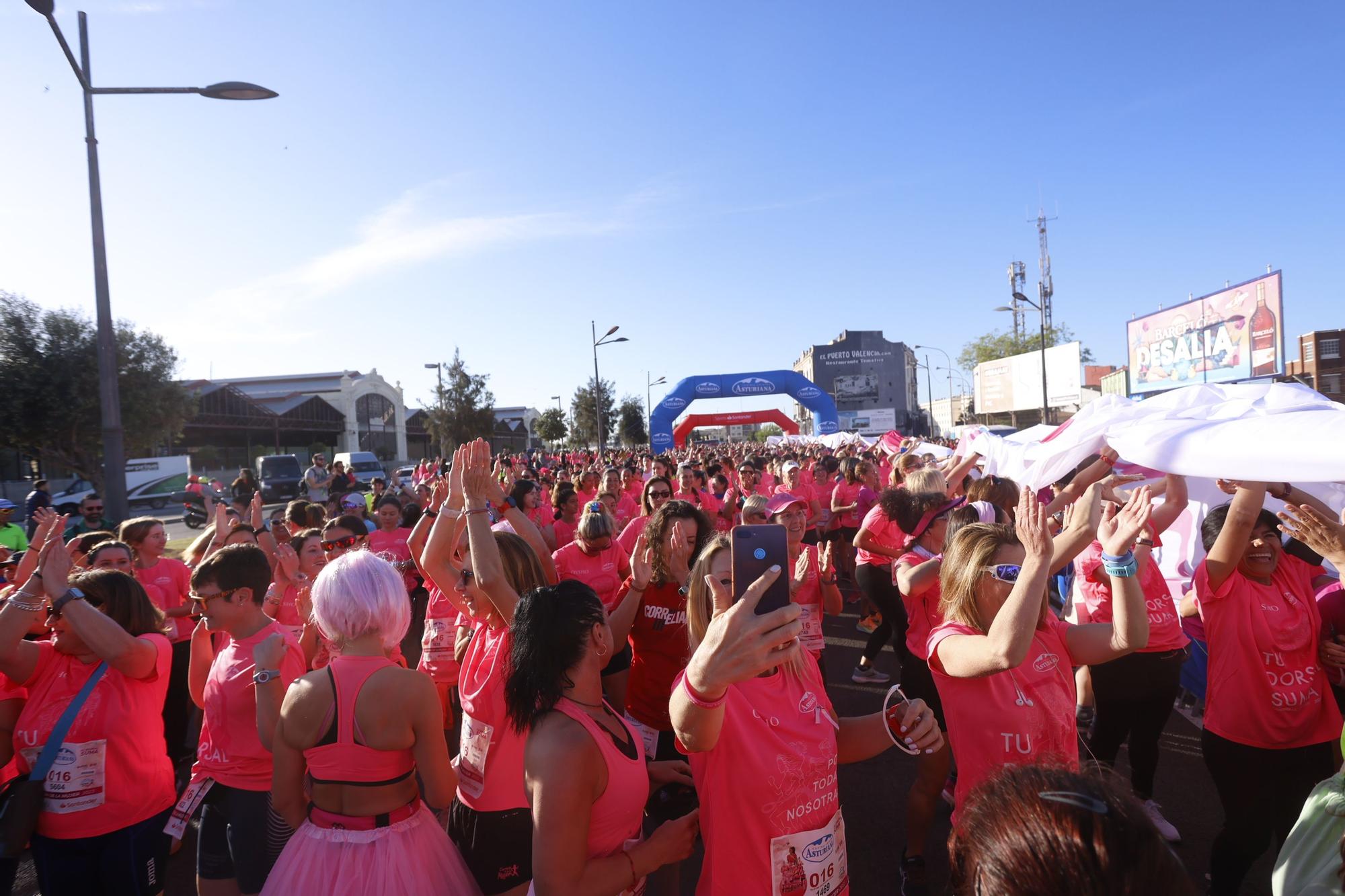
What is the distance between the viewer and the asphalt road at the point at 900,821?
3.57 metres

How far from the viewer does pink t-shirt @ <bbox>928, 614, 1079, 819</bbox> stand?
2.39 m

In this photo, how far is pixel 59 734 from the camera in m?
2.75

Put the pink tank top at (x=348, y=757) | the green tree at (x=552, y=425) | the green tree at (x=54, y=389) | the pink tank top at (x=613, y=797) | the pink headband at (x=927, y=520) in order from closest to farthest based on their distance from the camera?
the pink tank top at (x=613, y=797), the pink tank top at (x=348, y=757), the pink headband at (x=927, y=520), the green tree at (x=54, y=389), the green tree at (x=552, y=425)

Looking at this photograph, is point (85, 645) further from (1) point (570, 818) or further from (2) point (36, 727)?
(1) point (570, 818)

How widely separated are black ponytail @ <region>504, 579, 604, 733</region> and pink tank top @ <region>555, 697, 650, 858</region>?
69 mm

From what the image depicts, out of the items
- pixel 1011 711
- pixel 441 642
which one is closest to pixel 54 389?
pixel 441 642

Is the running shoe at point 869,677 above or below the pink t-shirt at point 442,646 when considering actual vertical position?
below

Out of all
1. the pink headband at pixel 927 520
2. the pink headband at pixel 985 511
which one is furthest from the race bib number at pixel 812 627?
the pink headband at pixel 985 511

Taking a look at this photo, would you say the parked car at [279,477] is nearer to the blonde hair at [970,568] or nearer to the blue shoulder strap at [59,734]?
the blue shoulder strap at [59,734]

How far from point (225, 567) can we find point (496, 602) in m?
1.10

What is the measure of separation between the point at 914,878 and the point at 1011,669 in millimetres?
1766

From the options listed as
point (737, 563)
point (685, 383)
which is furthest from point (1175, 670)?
point (685, 383)

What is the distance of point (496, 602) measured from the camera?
9.59 feet

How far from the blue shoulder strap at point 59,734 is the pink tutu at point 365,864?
1.28 metres
